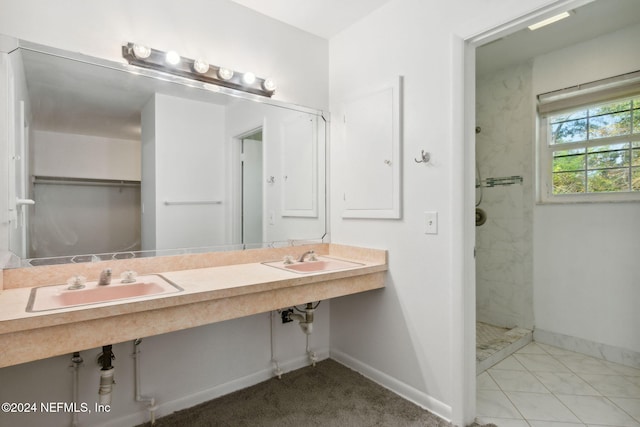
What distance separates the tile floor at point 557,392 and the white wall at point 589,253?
10.4 inches

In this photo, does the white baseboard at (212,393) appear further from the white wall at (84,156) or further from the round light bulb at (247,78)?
the round light bulb at (247,78)

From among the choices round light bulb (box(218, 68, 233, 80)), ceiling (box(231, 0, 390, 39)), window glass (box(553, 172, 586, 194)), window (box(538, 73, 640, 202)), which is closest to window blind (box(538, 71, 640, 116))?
window (box(538, 73, 640, 202))

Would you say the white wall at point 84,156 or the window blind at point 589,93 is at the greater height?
the window blind at point 589,93

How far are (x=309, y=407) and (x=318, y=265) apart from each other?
82cm

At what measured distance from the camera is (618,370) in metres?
2.31

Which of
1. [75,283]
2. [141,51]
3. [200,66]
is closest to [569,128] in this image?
[200,66]

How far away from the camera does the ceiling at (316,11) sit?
206 centimetres

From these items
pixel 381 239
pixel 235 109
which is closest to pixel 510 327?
pixel 381 239

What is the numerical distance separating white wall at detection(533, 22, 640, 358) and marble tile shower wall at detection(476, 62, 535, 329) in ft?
0.31

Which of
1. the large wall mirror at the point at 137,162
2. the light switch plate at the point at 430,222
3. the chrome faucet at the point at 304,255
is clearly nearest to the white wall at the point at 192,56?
the large wall mirror at the point at 137,162

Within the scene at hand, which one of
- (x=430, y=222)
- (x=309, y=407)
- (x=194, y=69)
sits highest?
(x=194, y=69)

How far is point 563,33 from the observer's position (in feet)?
8.07

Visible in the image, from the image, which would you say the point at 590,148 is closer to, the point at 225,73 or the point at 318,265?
the point at 318,265

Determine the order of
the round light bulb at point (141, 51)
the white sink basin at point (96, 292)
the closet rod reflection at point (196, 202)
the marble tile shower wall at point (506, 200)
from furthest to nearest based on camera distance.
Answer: the marble tile shower wall at point (506, 200) < the closet rod reflection at point (196, 202) < the round light bulb at point (141, 51) < the white sink basin at point (96, 292)
